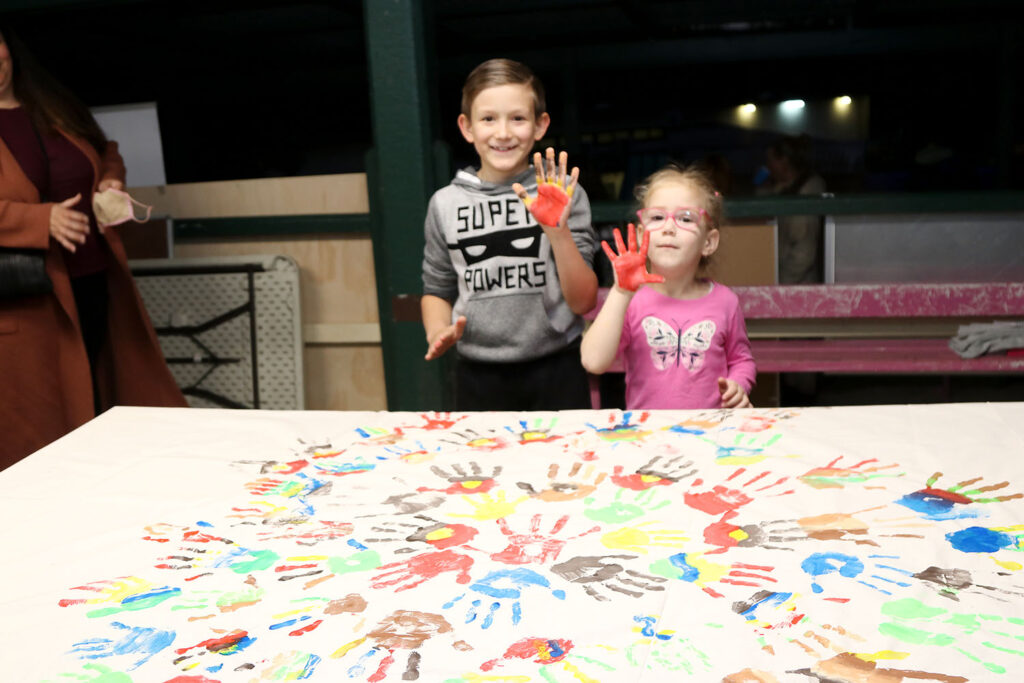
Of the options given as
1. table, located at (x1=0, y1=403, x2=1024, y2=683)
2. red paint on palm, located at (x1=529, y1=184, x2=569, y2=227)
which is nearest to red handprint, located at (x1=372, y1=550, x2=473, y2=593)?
table, located at (x1=0, y1=403, x2=1024, y2=683)

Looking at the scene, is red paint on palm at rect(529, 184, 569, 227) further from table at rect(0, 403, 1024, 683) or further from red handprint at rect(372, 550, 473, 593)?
red handprint at rect(372, 550, 473, 593)

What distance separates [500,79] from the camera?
5.92ft

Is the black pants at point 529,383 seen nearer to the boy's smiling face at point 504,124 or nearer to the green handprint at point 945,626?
the boy's smiling face at point 504,124

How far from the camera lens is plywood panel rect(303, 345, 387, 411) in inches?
128

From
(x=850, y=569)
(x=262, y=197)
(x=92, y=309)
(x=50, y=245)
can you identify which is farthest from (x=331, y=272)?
(x=850, y=569)

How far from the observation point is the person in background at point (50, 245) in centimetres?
235

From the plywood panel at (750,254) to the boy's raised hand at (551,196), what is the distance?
163 centimetres

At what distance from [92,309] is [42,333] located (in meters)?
0.21

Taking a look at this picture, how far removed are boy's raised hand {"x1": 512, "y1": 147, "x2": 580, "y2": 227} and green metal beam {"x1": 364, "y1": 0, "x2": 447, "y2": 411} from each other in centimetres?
114

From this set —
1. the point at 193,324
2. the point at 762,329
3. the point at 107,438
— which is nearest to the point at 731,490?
the point at 107,438

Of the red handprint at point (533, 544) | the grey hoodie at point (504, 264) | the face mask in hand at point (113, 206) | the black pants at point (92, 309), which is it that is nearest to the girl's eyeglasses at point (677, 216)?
the grey hoodie at point (504, 264)

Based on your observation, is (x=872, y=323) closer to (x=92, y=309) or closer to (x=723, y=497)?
(x=723, y=497)

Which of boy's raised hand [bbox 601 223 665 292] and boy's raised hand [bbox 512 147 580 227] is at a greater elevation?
boy's raised hand [bbox 512 147 580 227]

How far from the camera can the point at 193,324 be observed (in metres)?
3.27
